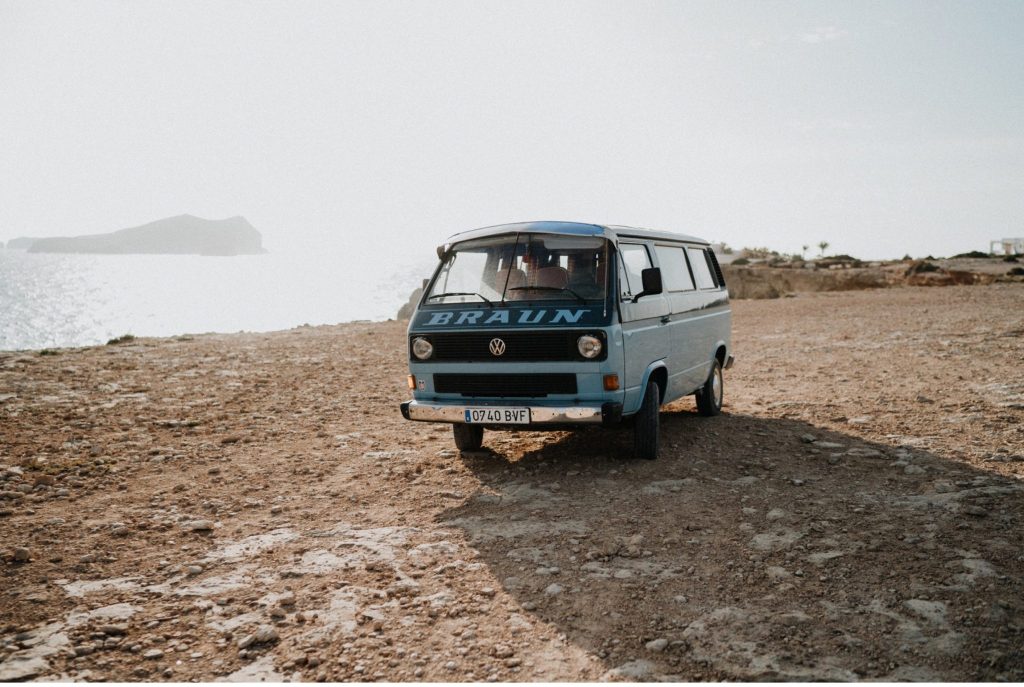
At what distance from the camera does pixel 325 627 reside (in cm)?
363

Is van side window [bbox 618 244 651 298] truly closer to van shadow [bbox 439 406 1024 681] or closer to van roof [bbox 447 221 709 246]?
van roof [bbox 447 221 709 246]

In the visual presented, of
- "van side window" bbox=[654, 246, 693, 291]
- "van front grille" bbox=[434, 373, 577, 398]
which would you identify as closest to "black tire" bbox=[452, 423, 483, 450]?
"van front grille" bbox=[434, 373, 577, 398]

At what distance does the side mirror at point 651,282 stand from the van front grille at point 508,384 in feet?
3.42

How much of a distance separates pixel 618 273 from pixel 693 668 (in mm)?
3673

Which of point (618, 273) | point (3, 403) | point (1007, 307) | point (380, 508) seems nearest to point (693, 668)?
point (380, 508)

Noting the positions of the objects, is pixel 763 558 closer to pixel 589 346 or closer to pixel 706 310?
pixel 589 346

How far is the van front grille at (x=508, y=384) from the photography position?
5957 mm

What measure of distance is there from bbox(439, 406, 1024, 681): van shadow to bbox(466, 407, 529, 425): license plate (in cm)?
53

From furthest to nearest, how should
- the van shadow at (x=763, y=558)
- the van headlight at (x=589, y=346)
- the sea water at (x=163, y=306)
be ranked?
the sea water at (x=163, y=306), the van headlight at (x=589, y=346), the van shadow at (x=763, y=558)

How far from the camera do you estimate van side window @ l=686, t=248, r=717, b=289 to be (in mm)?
8281

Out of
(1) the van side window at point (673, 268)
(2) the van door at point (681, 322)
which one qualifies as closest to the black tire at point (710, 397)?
(2) the van door at point (681, 322)

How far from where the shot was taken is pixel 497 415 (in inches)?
236

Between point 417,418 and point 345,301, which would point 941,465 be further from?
point 345,301

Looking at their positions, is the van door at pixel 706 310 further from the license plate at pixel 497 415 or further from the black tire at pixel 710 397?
the license plate at pixel 497 415
